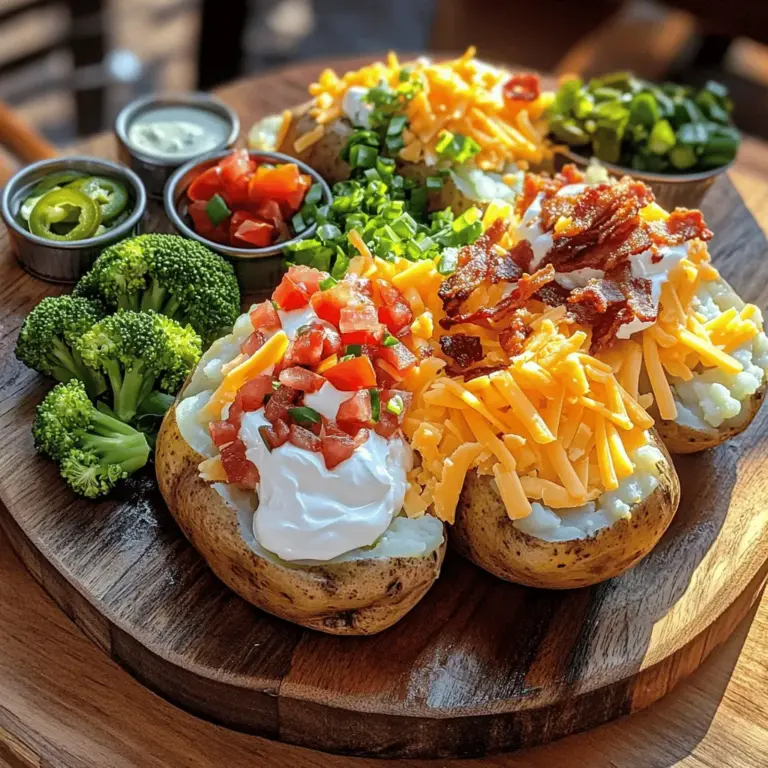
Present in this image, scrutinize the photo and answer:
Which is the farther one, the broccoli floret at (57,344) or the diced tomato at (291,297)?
the broccoli floret at (57,344)

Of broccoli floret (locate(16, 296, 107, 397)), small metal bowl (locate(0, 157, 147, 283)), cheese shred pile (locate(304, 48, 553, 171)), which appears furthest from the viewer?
cheese shred pile (locate(304, 48, 553, 171))

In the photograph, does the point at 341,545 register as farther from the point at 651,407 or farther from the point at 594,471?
the point at 651,407

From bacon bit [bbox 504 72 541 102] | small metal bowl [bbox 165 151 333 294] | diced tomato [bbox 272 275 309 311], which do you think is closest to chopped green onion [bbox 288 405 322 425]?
diced tomato [bbox 272 275 309 311]

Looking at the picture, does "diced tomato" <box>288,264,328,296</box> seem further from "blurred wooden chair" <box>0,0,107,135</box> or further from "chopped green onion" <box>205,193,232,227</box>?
"blurred wooden chair" <box>0,0,107,135</box>

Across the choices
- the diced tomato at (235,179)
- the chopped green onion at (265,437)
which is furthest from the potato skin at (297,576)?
the diced tomato at (235,179)

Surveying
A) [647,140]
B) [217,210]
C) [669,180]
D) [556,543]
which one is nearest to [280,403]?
[556,543]

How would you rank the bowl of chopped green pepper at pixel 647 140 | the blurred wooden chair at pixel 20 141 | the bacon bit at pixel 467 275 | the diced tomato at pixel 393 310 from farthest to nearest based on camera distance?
the blurred wooden chair at pixel 20 141
the bowl of chopped green pepper at pixel 647 140
the bacon bit at pixel 467 275
the diced tomato at pixel 393 310

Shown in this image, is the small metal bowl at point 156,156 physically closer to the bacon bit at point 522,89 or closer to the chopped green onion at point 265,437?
the bacon bit at point 522,89
